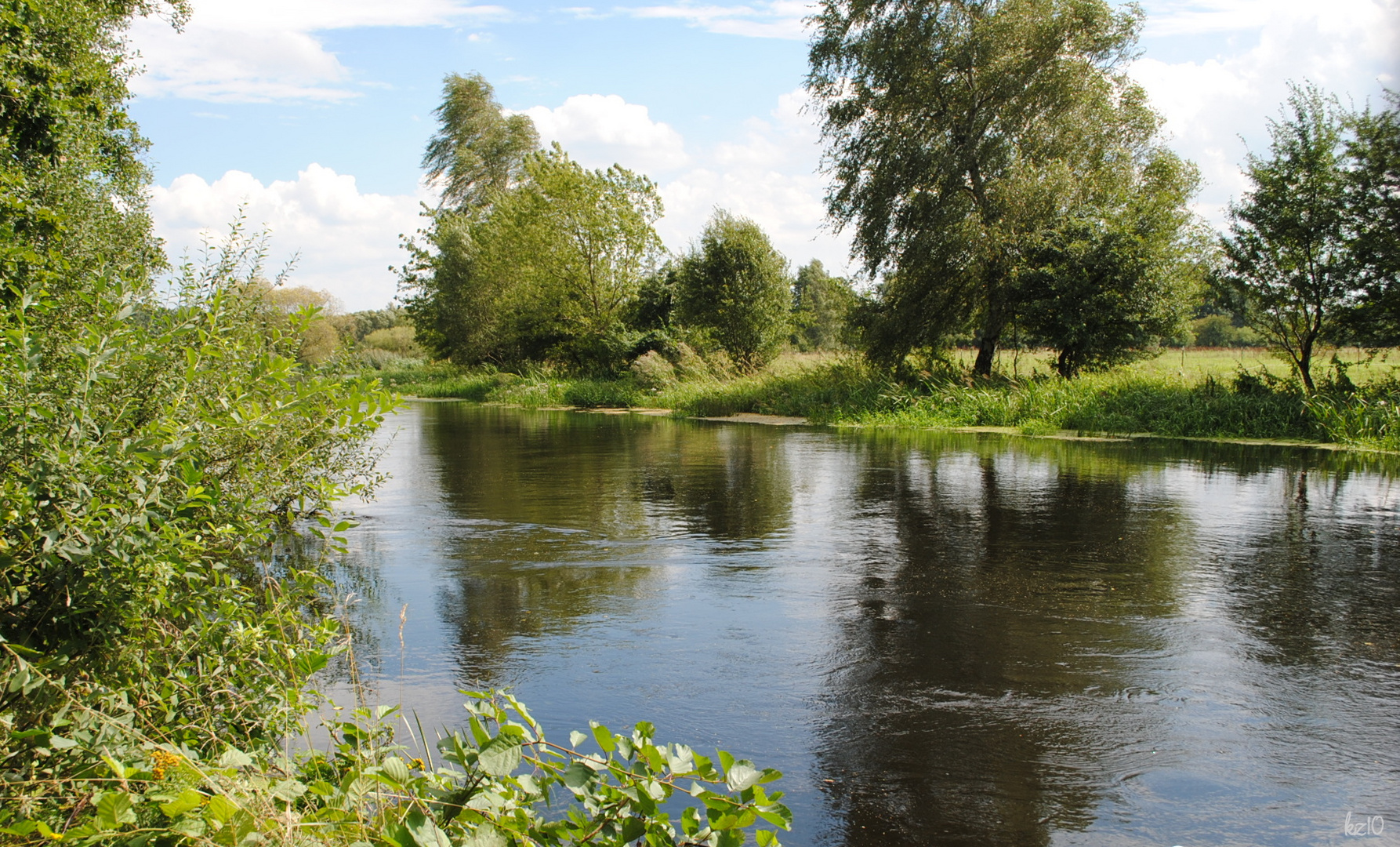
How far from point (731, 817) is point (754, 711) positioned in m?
2.55

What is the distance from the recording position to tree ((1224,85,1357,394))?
63.4 feet

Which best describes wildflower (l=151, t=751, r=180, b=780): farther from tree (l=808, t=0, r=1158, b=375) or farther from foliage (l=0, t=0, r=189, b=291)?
tree (l=808, t=0, r=1158, b=375)

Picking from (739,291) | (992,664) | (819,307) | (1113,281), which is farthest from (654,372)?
(819,307)

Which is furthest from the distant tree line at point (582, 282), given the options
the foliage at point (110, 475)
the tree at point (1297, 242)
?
the foliage at point (110, 475)

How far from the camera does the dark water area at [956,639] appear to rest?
442cm

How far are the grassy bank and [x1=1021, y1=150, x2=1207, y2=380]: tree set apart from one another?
0.86 meters

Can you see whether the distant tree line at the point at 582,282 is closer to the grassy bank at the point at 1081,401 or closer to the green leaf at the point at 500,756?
the grassy bank at the point at 1081,401

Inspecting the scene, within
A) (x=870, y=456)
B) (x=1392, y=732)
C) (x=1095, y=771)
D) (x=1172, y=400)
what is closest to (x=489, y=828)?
(x=1095, y=771)

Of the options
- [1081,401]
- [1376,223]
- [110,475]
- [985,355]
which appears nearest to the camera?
[110,475]

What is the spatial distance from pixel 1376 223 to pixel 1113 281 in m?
6.03

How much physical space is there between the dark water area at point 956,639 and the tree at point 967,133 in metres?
12.9

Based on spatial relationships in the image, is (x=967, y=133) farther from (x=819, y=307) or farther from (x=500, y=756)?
(x=819, y=307)

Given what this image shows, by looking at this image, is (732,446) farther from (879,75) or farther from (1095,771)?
(1095,771)

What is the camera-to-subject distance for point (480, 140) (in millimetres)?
61531
